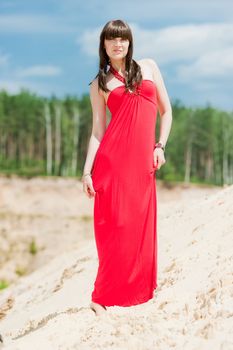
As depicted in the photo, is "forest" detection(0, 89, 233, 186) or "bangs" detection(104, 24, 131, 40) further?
"forest" detection(0, 89, 233, 186)

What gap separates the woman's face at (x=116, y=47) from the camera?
18.9 feet

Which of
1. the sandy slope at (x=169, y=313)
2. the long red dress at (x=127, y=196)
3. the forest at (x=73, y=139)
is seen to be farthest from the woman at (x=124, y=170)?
the forest at (x=73, y=139)

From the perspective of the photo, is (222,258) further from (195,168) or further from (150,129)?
(195,168)

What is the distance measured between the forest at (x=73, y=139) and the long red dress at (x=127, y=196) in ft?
171

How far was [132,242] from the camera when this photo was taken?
5797 mm

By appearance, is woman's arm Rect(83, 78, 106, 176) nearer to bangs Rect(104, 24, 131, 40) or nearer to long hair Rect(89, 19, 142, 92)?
long hair Rect(89, 19, 142, 92)

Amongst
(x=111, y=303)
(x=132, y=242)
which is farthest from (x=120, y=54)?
(x=111, y=303)

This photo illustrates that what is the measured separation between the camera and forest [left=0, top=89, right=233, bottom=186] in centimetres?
6047

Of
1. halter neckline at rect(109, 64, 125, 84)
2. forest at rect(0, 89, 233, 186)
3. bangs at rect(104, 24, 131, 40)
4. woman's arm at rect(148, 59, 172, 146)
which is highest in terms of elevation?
bangs at rect(104, 24, 131, 40)

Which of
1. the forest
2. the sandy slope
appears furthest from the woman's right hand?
the forest

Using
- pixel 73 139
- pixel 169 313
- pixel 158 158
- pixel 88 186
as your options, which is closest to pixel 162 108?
pixel 158 158

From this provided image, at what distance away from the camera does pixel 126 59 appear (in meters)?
5.89

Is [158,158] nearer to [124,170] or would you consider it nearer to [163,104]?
[124,170]

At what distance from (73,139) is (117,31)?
5562cm
